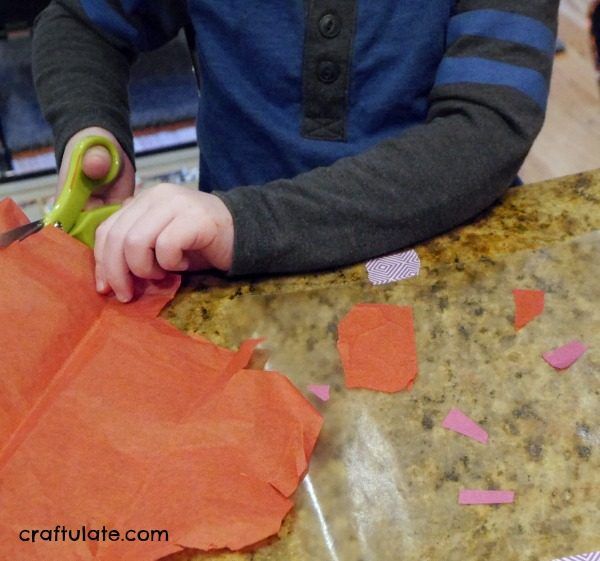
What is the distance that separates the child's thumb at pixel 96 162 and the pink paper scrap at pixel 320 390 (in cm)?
29

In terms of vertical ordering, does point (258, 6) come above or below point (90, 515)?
above

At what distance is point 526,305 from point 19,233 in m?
0.40

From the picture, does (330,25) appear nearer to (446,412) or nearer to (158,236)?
(158,236)

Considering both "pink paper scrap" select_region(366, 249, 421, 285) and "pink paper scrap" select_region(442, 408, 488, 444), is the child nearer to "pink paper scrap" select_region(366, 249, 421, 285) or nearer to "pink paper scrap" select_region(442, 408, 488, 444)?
"pink paper scrap" select_region(366, 249, 421, 285)

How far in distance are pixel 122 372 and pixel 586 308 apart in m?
0.35

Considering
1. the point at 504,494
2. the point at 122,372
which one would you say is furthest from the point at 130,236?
the point at 504,494

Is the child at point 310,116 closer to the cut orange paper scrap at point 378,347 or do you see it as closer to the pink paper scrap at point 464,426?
the cut orange paper scrap at point 378,347

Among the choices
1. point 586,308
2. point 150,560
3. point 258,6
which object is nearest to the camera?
point 150,560

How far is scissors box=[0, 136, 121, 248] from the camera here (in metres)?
0.59

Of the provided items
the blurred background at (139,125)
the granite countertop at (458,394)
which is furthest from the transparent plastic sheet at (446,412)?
the blurred background at (139,125)

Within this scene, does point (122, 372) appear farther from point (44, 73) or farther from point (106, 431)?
point (44, 73)

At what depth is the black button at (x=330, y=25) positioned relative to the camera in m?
0.69

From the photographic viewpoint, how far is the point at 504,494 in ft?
1.47

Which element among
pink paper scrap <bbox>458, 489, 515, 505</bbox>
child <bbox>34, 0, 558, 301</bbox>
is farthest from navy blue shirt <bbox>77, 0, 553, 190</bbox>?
pink paper scrap <bbox>458, 489, 515, 505</bbox>
